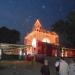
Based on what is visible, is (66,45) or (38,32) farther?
(38,32)

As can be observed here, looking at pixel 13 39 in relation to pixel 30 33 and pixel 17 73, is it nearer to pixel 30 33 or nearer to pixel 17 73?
pixel 30 33

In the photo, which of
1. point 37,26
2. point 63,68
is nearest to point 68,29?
point 37,26

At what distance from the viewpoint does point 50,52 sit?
41.6 m

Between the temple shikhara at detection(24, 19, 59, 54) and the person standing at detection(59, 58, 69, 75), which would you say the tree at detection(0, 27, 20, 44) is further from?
the person standing at detection(59, 58, 69, 75)

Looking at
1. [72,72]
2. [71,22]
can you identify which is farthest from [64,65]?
[71,22]

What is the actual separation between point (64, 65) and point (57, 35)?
141ft

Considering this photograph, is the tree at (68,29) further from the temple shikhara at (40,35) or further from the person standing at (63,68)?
the person standing at (63,68)

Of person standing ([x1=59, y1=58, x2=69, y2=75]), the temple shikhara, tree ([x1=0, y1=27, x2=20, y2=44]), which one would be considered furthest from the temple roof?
person standing ([x1=59, y1=58, x2=69, y2=75])

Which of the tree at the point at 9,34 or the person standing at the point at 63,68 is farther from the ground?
the tree at the point at 9,34

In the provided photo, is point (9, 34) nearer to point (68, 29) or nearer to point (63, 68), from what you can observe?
point (68, 29)

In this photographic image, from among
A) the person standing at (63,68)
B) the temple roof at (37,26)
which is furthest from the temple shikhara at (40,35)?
the person standing at (63,68)

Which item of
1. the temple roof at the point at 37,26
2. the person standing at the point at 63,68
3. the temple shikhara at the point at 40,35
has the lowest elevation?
the person standing at the point at 63,68

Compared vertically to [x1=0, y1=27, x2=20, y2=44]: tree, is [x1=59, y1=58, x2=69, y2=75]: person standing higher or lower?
lower

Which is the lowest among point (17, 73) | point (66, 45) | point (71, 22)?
point (17, 73)
